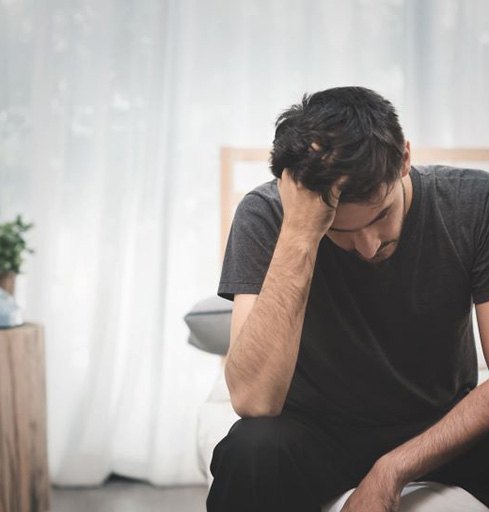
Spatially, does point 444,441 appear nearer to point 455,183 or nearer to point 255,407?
point 255,407

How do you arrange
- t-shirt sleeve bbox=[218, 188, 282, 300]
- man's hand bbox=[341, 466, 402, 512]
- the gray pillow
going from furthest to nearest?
the gray pillow, t-shirt sleeve bbox=[218, 188, 282, 300], man's hand bbox=[341, 466, 402, 512]

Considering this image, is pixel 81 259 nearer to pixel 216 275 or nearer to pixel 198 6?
pixel 216 275

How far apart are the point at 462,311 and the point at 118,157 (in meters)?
1.56

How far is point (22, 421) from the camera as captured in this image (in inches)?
73.1

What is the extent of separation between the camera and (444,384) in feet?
3.99

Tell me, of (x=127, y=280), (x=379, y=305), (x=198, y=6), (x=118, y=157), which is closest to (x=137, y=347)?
(x=127, y=280)

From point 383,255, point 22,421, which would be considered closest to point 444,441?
point 383,255

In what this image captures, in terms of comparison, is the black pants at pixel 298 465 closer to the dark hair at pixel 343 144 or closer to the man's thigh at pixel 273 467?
the man's thigh at pixel 273 467

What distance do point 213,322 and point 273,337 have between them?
2.39 feet

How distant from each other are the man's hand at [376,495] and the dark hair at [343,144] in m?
0.41

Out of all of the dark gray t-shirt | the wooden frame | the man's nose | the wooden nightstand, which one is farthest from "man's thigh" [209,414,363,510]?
the wooden frame

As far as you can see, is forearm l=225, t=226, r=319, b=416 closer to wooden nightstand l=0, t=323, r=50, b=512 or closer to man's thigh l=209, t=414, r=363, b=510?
man's thigh l=209, t=414, r=363, b=510

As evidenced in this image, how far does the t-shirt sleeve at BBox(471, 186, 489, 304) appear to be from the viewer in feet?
3.72

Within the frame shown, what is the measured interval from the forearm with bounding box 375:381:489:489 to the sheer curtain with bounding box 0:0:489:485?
1452mm
